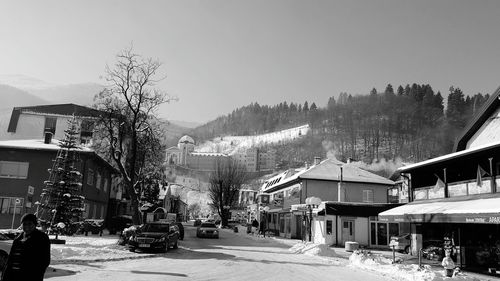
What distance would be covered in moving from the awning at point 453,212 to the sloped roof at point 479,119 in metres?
5.34

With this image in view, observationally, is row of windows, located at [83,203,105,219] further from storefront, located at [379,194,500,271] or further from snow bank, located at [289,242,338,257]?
storefront, located at [379,194,500,271]

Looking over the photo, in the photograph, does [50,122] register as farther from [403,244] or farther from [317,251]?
[403,244]

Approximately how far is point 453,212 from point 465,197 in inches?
138

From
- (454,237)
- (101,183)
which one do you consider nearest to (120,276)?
(454,237)

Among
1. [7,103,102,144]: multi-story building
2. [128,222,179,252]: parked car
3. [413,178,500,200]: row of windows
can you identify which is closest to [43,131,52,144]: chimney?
[128,222,179,252]: parked car

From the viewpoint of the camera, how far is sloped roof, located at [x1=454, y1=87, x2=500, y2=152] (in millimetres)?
25955

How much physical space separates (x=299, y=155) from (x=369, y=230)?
148999 millimetres

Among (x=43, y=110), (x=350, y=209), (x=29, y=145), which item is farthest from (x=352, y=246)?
(x=43, y=110)

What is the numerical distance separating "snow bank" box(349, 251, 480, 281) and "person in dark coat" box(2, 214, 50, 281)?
43.2 ft

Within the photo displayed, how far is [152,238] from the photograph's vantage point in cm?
2209

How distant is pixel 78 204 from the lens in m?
30.6

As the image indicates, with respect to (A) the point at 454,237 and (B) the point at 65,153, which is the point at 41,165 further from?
(A) the point at 454,237

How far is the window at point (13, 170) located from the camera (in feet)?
112

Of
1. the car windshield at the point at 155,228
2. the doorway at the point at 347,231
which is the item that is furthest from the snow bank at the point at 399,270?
the doorway at the point at 347,231
